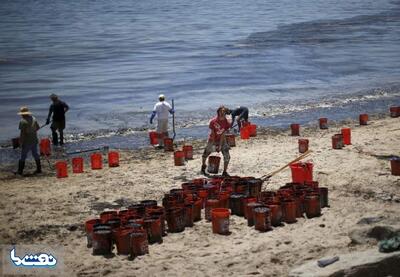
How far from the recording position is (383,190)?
13.7 m

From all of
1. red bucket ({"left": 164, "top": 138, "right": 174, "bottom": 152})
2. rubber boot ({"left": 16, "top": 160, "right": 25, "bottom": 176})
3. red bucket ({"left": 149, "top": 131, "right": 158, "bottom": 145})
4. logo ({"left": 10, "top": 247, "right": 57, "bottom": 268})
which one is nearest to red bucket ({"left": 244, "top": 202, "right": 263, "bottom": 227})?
logo ({"left": 10, "top": 247, "right": 57, "bottom": 268})

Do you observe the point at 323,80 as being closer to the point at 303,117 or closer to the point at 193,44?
the point at 303,117

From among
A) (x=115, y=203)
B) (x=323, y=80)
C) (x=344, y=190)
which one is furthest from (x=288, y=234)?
(x=323, y=80)

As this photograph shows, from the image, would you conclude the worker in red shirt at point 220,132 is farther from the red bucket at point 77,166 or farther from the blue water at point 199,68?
the blue water at point 199,68

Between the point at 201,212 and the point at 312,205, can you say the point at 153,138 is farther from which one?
the point at 312,205

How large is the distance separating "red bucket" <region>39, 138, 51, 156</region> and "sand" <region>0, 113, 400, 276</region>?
155cm

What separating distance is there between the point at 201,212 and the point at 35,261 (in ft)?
11.9

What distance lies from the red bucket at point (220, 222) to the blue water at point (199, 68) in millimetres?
12338

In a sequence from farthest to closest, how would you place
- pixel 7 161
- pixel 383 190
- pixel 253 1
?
pixel 253 1 → pixel 7 161 → pixel 383 190

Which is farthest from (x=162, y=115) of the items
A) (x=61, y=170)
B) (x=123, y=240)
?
(x=123, y=240)

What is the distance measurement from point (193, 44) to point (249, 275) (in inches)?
1712

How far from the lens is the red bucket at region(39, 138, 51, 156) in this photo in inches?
776

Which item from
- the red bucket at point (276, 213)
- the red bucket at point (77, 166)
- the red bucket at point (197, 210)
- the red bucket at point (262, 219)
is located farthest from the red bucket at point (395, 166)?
the red bucket at point (77, 166)

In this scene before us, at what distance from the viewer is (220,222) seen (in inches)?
457
